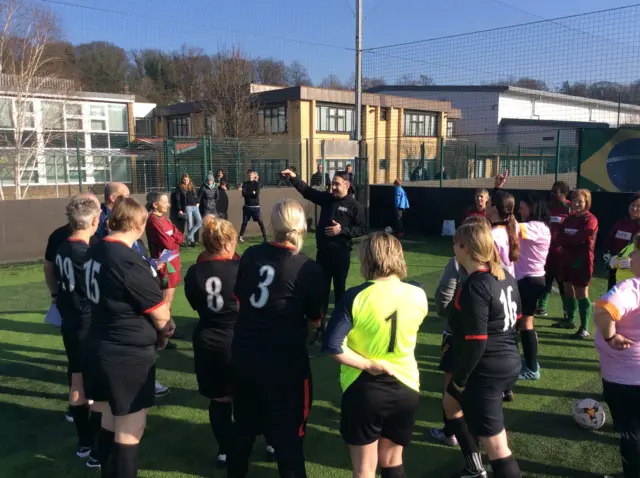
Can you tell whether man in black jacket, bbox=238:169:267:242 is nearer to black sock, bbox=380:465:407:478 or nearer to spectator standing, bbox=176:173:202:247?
spectator standing, bbox=176:173:202:247

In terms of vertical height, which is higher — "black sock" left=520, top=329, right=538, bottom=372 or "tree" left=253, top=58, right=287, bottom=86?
"tree" left=253, top=58, right=287, bottom=86

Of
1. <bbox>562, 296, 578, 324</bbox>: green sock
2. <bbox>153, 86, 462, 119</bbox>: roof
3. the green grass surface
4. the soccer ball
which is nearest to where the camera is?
the green grass surface

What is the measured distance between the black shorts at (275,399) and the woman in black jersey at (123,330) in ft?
1.81

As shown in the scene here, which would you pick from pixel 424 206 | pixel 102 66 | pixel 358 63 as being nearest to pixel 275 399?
pixel 424 206

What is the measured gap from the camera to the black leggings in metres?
2.76

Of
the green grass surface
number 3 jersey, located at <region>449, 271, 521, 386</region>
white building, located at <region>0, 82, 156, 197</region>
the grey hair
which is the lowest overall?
the green grass surface

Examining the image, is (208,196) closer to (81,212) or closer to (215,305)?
(81,212)

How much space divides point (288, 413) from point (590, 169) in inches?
406

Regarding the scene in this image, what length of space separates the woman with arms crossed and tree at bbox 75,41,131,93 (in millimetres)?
41409

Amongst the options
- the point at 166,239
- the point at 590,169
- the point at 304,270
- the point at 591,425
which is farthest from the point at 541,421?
the point at 590,169

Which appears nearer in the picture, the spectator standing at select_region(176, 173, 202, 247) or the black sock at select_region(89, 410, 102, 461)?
the black sock at select_region(89, 410, 102, 461)

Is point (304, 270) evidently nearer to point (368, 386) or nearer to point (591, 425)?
point (368, 386)

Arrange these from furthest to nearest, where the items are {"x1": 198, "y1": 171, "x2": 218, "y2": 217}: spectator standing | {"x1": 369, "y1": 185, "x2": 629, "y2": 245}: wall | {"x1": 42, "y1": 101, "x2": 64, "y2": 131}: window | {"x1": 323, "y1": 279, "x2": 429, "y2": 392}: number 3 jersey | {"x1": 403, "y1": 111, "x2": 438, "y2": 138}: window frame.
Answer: {"x1": 403, "y1": 111, "x2": 438, "y2": 138}: window frame → {"x1": 42, "y1": 101, "x2": 64, "y2": 131}: window → {"x1": 369, "y1": 185, "x2": 629, "y2": 245}: wall → {"x1": 198, "y1": 171, "x2": 218, "y2": 217}: spectator standing → {"x1": 323, "y1": 279, "x2": 429, "y2": 392}: number 3 jersey

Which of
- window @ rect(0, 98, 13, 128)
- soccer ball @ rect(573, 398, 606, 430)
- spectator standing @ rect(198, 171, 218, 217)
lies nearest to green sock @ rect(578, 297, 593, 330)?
soccer ball @ rect(573, 398, 606, 430)
